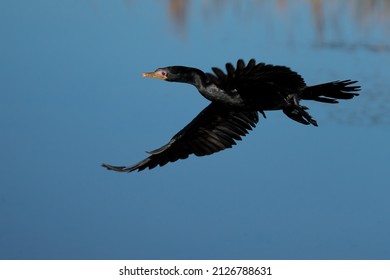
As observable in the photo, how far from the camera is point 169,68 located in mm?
6660

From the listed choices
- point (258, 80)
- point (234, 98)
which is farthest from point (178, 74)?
point (258, 80)

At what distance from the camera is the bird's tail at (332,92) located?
6582 mm

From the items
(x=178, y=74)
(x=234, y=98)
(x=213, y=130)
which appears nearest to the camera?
(x=234, y=98)

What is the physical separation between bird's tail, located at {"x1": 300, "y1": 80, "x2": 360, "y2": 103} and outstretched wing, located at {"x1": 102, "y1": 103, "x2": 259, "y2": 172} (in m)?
0.60

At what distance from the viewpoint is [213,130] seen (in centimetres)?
714

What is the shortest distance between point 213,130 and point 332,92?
761mm

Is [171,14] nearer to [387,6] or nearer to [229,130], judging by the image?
[387,6]

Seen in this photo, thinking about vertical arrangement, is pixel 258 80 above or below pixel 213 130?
below

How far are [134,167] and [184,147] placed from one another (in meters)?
0.33

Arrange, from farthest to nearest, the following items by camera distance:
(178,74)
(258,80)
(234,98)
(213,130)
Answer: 1. (213,130)
2. (178,74)
3. (234,98)
4. (258,80)

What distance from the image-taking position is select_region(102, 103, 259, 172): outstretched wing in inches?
279

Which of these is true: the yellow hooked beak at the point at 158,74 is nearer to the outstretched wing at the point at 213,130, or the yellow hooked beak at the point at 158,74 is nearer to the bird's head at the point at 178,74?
the bird's head at the point at 178,74

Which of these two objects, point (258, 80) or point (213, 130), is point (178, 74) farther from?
point (213, 130)
